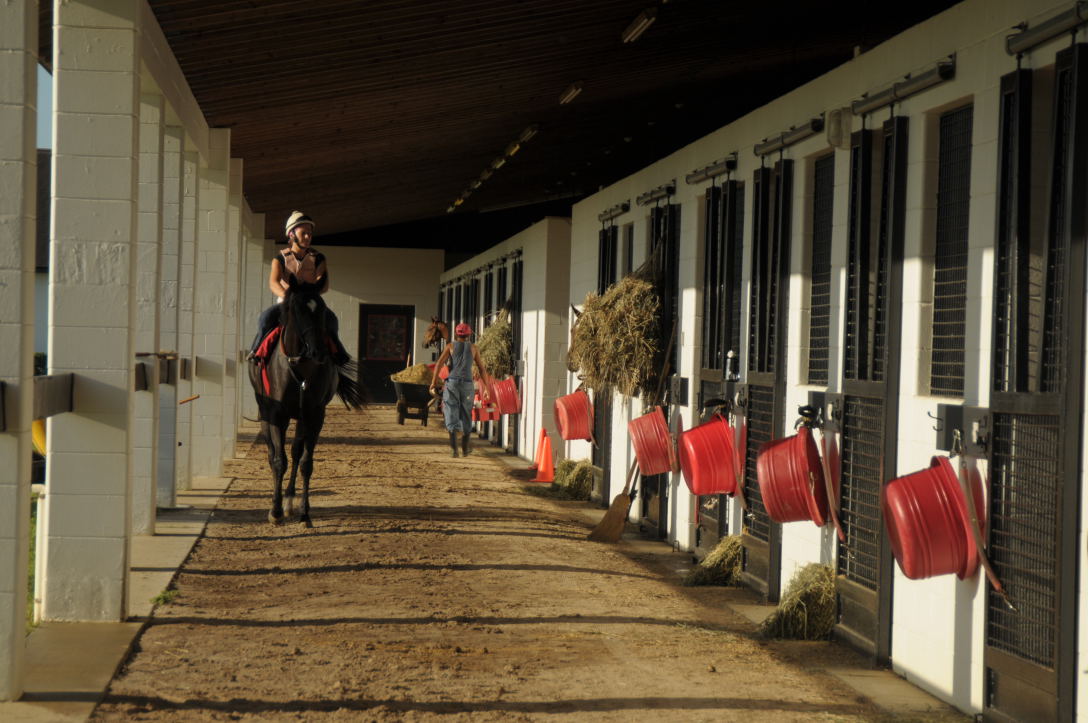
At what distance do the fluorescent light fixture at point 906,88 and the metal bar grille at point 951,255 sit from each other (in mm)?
159

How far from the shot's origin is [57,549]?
232 inches

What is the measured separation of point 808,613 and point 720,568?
1595mm

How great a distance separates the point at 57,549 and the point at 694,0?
4440mm

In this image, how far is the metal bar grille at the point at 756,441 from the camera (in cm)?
728

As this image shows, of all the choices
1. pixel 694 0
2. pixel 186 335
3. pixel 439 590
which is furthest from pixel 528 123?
pixel 439 590

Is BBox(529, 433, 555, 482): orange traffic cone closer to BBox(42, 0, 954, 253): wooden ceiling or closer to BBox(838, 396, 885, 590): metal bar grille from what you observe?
BBox(42, 0, 954, 253): wooden ceiling

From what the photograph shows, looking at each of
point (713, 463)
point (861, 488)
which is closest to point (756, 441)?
point (713, 463)

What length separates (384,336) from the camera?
97.3 ft

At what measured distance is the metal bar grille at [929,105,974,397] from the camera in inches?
202

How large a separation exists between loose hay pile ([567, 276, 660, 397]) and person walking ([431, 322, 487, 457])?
435 cm

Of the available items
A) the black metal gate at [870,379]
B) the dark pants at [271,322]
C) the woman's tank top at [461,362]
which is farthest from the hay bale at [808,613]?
the woman's tank top at [461,362]

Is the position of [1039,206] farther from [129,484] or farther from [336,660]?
[129,484]

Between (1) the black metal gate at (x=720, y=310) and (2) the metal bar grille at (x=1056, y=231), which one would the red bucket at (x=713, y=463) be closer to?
(1) the black metal gate at (x=720, y=310)

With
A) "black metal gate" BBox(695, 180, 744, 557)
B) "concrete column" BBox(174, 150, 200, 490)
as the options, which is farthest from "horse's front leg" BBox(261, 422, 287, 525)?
"black metal gate" BBox(695, 180, 744, 557)
